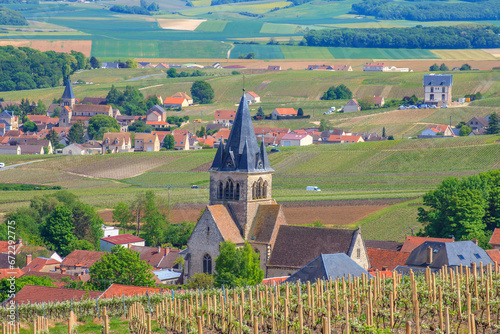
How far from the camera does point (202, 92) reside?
193625mm

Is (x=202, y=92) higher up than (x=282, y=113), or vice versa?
(x=202, y=92)

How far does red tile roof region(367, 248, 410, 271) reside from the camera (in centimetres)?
5982

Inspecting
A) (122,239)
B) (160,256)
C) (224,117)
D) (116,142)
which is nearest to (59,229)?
(122,239)

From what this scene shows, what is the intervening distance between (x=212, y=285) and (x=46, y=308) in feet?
41.2

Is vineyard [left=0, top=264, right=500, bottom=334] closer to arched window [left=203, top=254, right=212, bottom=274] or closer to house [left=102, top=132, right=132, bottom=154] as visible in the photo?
arched window [left=203, top=254, right=212, bottom=274]

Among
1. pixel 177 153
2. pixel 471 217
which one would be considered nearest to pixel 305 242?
pixel 471 217

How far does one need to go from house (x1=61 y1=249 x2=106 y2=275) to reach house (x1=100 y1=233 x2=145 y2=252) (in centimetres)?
666

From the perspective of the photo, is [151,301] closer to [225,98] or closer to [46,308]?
[46,308]

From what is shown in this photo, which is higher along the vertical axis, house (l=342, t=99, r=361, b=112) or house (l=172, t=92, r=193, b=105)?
house (l=172, t=92, r=193, b=105)

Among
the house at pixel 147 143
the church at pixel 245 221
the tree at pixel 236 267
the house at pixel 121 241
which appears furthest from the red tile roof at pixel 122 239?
the house at pixel 147 143

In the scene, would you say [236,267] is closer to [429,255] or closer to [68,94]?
[429,255]

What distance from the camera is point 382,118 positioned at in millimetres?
152875

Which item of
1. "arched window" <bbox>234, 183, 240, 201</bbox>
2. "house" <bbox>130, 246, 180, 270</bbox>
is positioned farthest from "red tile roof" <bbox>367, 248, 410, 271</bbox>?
"house" <bbox>130, 246, 180, 270</bbox>

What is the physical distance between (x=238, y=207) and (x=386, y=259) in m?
12.0
